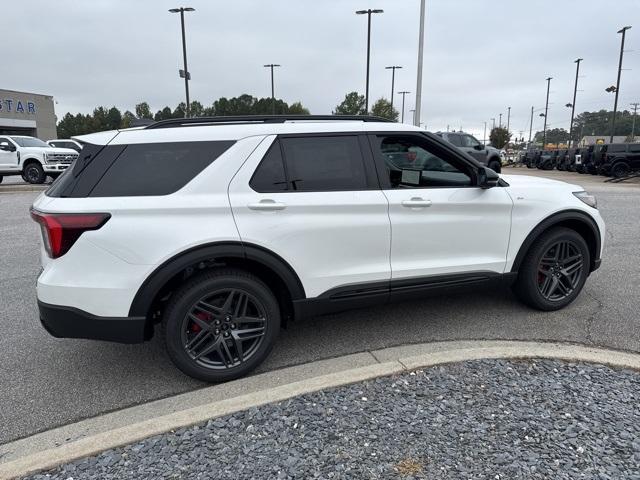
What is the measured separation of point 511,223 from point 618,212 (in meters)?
8.17

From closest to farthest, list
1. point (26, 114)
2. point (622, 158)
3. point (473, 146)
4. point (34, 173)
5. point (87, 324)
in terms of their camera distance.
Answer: point (87, 324), point (34, 173), point (473, 146), point (622, 158), point (26, 114)

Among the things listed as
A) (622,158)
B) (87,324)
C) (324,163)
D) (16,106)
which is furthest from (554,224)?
(16,106)

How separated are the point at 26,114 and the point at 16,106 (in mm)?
1385

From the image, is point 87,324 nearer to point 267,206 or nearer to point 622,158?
point 267,206

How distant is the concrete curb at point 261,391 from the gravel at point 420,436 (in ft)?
0.27

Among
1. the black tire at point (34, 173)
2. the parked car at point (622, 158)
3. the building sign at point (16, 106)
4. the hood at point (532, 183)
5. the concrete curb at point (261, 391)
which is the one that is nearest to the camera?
the concrete curb at point (261, 391)

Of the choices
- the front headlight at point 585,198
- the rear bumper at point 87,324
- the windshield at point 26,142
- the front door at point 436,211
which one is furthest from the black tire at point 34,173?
the front headlight at point 585,198

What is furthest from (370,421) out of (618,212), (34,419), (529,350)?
(618,212)

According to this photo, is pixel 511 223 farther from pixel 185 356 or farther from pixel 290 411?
pixel 185 356

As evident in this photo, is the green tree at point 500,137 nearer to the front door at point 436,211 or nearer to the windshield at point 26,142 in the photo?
the windshield at point 26,142

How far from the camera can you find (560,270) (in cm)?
421

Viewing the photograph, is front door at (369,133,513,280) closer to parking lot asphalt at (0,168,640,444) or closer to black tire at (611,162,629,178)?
parking lot asphalt at (0,168,640,444)

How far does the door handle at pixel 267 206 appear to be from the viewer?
308cm

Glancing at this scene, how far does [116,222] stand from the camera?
9.25ft
